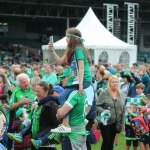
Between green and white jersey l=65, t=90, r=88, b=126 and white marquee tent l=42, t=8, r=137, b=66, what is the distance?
61.2 feet

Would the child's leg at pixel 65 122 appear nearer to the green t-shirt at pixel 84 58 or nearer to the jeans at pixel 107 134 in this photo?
the green t-shirt at pixel 84 58

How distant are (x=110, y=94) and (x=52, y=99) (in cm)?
215

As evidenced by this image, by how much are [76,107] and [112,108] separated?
251 cm

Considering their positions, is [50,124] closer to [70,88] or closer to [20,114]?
[70,88]

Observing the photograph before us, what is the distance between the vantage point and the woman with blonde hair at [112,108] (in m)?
7.18

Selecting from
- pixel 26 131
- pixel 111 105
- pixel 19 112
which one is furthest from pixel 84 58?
pixel 111 105

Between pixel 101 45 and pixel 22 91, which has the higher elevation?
pixel 101 45

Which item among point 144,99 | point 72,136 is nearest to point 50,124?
point 72,136

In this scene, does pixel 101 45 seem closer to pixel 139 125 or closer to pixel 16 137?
pixel 139 125

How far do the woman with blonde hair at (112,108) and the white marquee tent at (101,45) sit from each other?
1619cm

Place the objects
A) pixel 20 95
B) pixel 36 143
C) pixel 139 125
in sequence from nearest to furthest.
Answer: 1. pixel 36 143
2. pixel 20 95
3. pixel 139 125

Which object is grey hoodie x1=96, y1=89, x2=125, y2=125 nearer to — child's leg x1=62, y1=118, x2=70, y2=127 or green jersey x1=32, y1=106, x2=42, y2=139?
green jersey x1=32, y1=106, x2=42, y2=139

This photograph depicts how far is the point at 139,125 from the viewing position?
740 centimetres

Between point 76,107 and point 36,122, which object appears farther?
point 36,122
